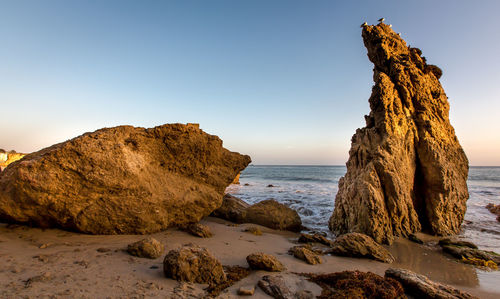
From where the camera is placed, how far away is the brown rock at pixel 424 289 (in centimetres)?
376

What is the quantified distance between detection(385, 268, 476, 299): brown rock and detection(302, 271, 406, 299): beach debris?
0.65 ft

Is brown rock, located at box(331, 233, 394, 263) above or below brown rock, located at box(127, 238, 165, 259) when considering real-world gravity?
below

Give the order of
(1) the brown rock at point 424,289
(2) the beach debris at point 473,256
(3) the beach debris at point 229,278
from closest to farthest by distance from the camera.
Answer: (3) the beach debris at point 229,278, (1) the brown rock at point 424,289, (2) the beach debris at point 473,256

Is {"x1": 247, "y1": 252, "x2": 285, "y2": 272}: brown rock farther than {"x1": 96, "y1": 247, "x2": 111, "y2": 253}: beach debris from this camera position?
No

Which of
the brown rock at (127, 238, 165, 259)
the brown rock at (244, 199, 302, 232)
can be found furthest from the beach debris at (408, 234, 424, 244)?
the brown rock at (127, 238, 165, 259)

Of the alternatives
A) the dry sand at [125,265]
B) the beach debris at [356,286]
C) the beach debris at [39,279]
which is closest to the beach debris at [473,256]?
the dry sand at [125,265]

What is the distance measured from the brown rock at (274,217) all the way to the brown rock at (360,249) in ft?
10.5

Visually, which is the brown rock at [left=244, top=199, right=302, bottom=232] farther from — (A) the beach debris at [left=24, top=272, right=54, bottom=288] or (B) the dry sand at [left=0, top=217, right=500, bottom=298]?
(A) the beach debris at [left=24, top=272, right=54, bottom=288]

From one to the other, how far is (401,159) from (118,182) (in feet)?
31.5

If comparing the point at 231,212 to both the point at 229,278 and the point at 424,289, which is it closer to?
the point at 229,278

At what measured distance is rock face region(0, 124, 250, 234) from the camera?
516 cm

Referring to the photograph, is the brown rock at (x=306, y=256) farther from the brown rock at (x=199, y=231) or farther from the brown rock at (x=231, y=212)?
the brown rock at (x=231, y=212)

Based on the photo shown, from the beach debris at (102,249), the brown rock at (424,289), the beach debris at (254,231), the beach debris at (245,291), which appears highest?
the beach debris at (102,249)

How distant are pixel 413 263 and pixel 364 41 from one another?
9622mm
